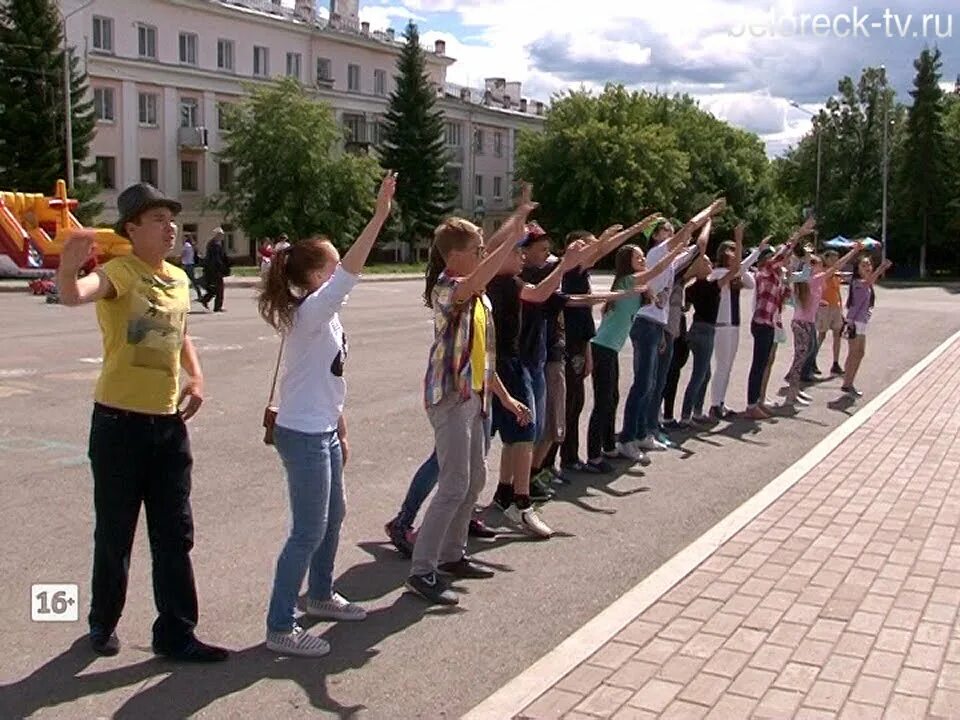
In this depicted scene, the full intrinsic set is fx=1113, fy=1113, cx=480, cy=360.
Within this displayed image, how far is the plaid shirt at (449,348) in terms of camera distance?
5.26m

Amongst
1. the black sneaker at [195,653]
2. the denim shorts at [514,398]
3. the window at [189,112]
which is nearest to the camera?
the black sneaker at [195,653]

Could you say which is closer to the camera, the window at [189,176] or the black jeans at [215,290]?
the black jeans at [215,290]

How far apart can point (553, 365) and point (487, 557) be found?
1.58m

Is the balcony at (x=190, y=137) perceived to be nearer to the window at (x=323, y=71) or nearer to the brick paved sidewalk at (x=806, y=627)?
the window at (x=323, y=71)

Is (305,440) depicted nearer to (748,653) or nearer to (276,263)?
(276,263)

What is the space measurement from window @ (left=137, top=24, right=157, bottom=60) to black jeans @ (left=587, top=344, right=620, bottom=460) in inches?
2017

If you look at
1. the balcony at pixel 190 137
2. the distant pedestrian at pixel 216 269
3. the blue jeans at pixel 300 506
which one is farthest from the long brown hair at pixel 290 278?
the balcony at pixel 190 137

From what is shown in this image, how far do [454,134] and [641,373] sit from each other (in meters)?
70.5

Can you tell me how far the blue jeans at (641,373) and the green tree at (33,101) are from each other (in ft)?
122

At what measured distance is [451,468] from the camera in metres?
5.36

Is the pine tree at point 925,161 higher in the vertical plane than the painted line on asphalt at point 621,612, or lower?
higher

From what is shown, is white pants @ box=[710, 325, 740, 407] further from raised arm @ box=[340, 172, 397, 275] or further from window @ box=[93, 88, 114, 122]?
window @ box=[93, 88, 114, 122]

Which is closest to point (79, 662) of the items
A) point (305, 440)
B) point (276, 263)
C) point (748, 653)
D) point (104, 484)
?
point (104, 484)

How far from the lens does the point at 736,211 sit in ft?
273
